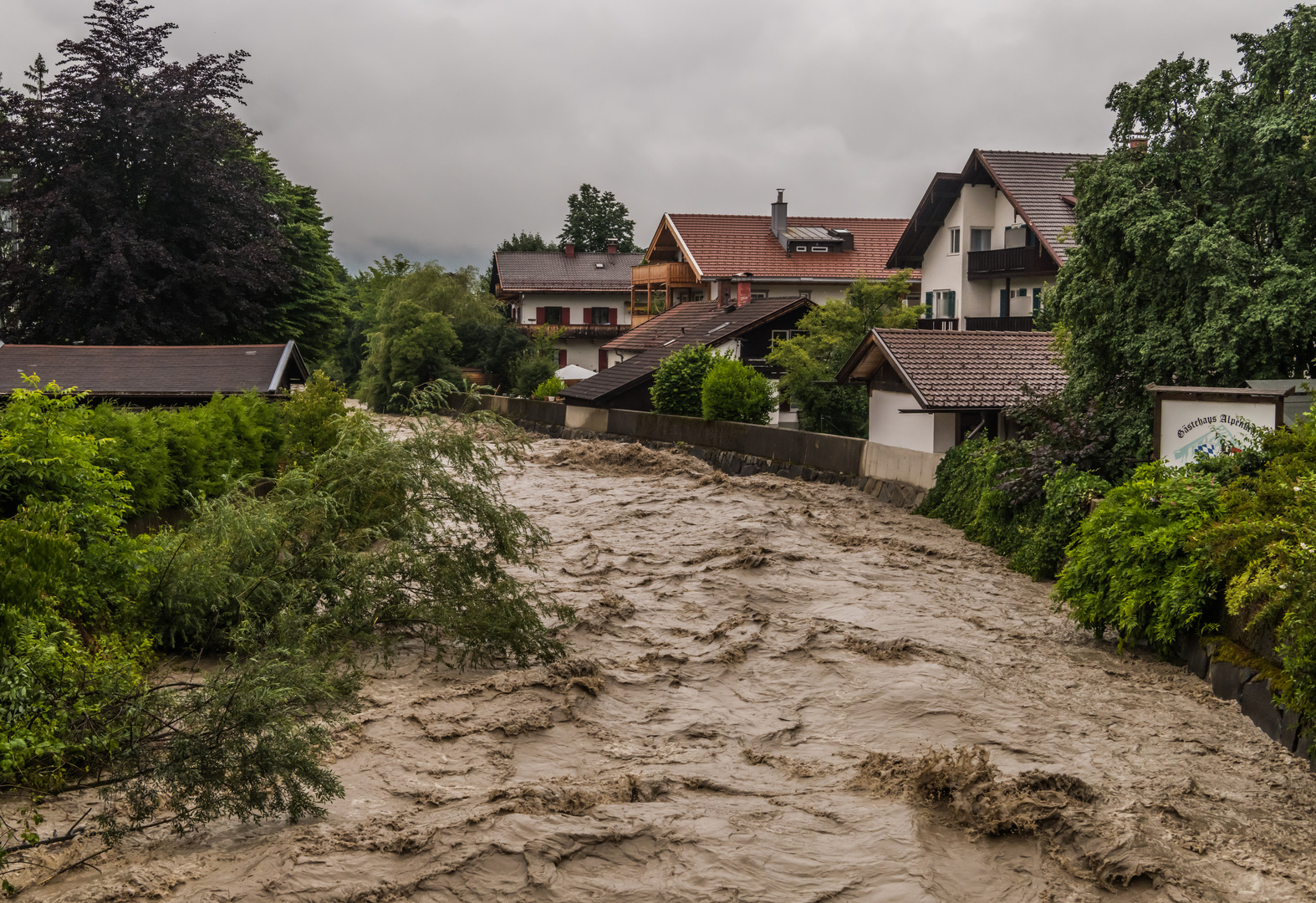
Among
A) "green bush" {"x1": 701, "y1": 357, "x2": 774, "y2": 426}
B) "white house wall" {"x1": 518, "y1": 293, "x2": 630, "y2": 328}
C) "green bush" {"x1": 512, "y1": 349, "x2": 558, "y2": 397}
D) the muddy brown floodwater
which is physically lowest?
the muddy brown floodwater

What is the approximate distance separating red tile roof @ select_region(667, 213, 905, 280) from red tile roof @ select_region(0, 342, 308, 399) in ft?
123

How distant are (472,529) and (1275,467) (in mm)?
8667

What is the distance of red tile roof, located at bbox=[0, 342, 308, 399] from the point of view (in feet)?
73.3

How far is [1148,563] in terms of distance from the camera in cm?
1276

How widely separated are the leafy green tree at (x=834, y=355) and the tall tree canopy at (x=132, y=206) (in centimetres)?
1740

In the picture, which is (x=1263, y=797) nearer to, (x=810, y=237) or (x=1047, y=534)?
(x=1047, y=534)

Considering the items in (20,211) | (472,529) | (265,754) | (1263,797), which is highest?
(20,211)

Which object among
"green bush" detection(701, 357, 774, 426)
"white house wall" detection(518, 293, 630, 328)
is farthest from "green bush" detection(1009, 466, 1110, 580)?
"white house wall" detection(518, 293, 630, 328)

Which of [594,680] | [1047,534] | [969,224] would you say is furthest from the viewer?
[969,224]

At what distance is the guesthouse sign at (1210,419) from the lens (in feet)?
44.6

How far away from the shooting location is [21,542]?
960 cm

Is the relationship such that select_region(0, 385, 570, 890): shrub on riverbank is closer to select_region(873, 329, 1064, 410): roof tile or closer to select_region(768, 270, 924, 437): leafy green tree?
select_region(873, 329, 1064, 410): roof tile

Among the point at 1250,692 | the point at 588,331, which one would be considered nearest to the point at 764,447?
the point at 1250,692

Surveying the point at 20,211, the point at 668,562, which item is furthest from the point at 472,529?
the point at 20,211
